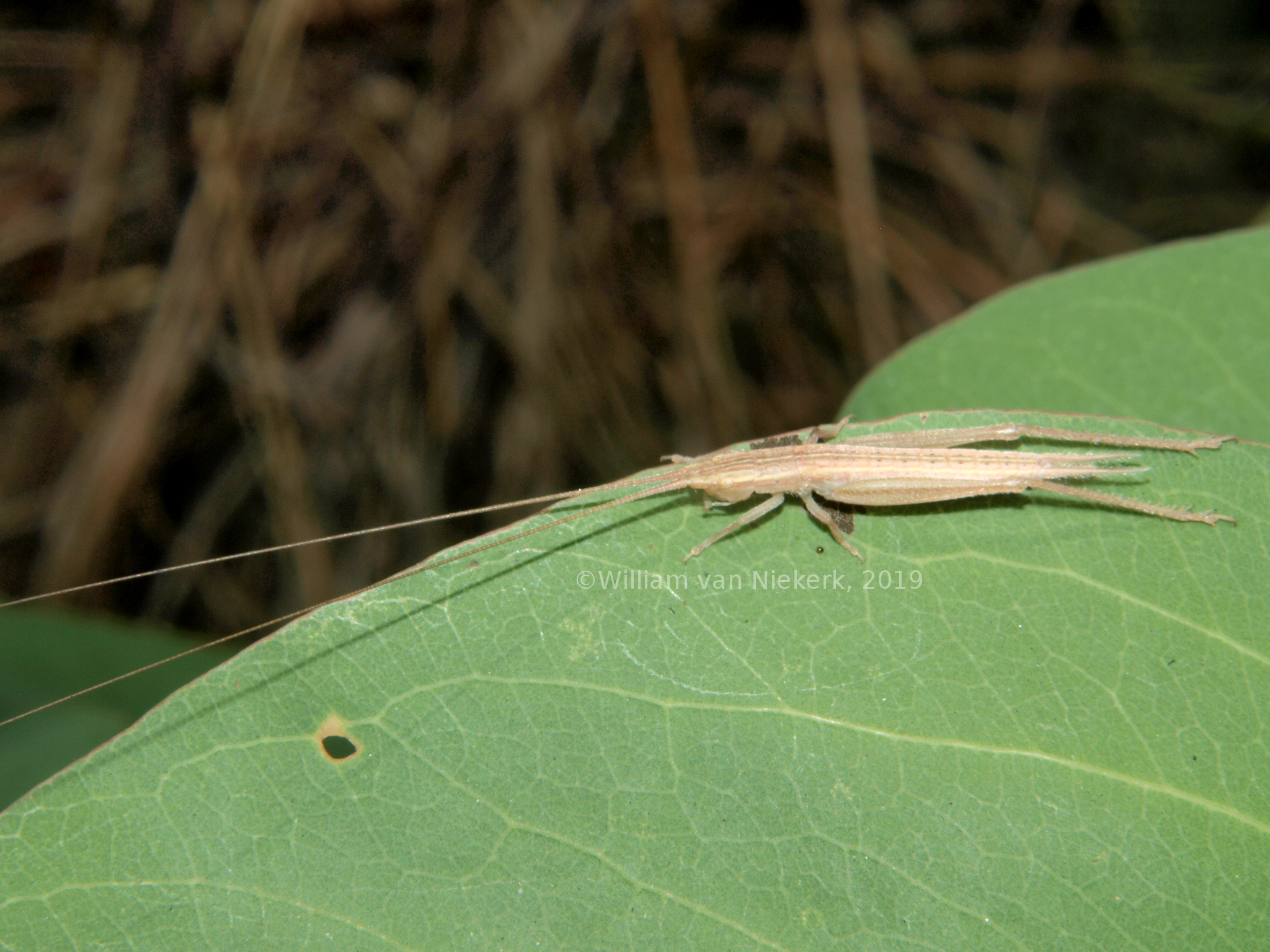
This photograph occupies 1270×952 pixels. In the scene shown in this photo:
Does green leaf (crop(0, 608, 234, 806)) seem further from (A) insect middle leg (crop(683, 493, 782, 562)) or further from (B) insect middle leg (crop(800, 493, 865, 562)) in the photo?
(B) insect middle leg (crop(800, 493, 865, 562))

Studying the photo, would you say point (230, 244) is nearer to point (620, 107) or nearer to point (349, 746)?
point (620, 107)

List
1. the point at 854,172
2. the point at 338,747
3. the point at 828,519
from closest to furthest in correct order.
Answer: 1. the point at 338,747
2. the point at 828,519
3. the point at 854,172

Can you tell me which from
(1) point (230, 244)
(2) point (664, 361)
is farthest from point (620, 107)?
(1) point (230, 244)

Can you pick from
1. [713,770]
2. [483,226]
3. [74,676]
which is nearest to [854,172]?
[483,226]

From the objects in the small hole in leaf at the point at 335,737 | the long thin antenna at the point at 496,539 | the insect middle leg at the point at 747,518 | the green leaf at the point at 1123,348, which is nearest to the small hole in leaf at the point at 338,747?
the small hole in leaf at the point at 335,737

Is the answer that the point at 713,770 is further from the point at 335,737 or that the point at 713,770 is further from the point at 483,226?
the point at 483,226

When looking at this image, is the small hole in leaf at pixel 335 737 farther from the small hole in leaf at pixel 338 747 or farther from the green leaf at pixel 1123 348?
the green leaf at pixel 1123 348
